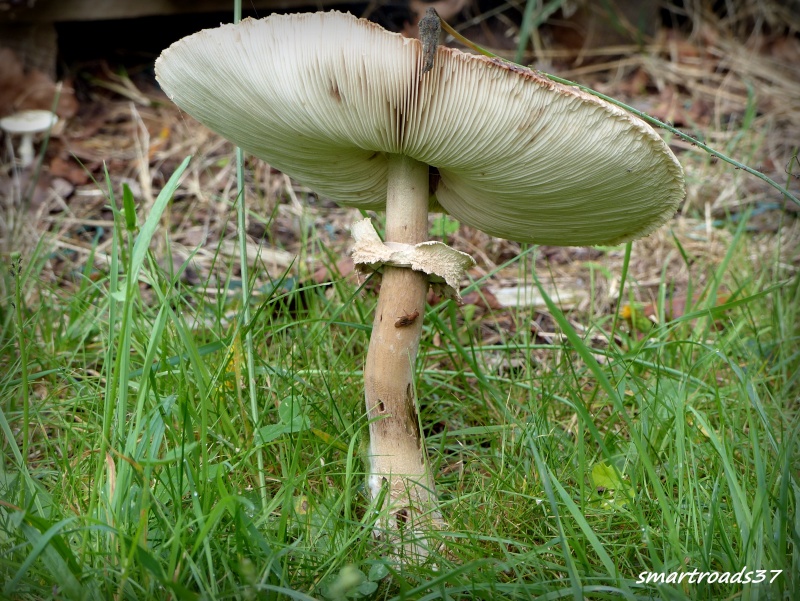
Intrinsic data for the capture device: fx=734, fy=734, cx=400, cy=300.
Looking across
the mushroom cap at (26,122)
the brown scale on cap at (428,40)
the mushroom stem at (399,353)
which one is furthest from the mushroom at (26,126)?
the brown scale on cap at (428,40)

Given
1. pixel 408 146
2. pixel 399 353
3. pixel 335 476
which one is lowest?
pixel 335 476

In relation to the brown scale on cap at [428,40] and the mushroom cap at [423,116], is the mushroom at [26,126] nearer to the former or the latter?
the mushroom cap at [423,116]

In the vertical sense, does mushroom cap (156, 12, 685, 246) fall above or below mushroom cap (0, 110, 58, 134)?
below

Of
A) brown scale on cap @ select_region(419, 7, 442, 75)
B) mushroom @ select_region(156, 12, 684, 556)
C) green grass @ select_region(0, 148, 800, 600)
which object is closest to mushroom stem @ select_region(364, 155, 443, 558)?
mushroom @ select_region(156, 12, 684, 556)

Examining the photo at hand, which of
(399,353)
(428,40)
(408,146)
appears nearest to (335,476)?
(399,353)

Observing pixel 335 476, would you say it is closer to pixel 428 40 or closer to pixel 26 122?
pixel 428 40

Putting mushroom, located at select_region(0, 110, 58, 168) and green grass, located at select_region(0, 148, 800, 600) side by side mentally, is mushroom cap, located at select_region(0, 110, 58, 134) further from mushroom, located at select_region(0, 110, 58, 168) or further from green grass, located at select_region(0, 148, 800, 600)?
green grass, located at select_region(0, 148, 800, 600)
